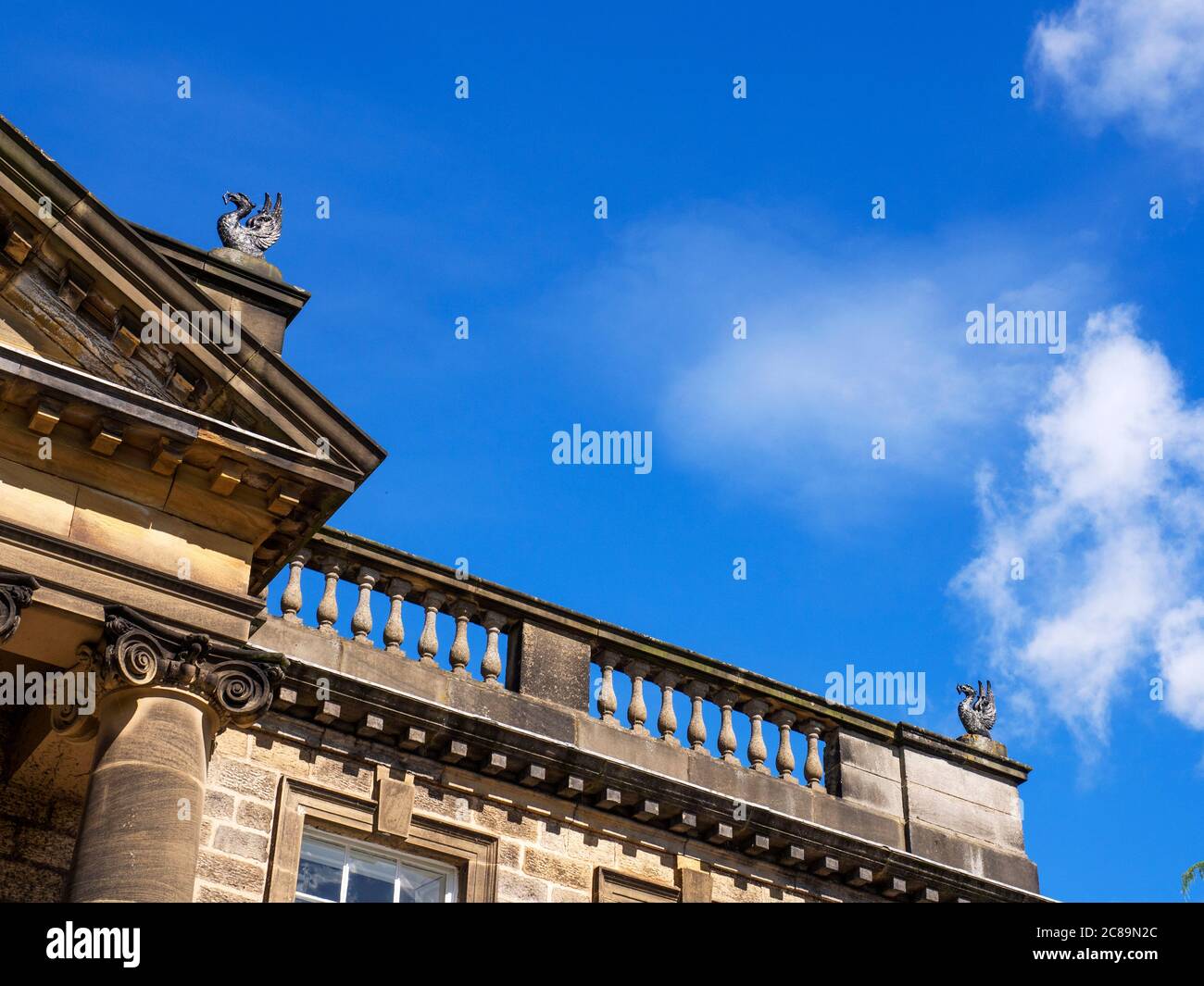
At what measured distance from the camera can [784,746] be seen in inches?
736

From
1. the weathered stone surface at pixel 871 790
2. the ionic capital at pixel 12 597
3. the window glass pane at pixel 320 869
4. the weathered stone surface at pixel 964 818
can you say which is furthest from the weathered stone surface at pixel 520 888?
the ionic capital at pixel 12 597

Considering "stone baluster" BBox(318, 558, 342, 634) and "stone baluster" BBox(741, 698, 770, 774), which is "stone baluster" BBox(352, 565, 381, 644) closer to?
"stone baluster" BBox(318, 558, 342, 634)

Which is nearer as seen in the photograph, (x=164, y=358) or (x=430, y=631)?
(x=164, y=358)

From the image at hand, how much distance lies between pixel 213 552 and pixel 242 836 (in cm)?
250

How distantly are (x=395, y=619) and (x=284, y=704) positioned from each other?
57.6 inches

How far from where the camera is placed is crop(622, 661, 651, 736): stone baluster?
1784cm

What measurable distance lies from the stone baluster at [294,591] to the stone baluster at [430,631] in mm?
1137

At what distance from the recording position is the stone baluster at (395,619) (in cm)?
1673

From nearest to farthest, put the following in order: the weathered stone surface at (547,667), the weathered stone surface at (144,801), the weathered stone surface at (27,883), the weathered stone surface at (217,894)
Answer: the weathered stone surface at (144,801), the weathered stone surface at (27,883), the weathered stone surface at (217,894), the weathered stone surface at (547,667)

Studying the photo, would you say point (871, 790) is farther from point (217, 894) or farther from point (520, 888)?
point (217, 894)

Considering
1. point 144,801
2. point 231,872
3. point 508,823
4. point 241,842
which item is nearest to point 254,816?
point 241,842

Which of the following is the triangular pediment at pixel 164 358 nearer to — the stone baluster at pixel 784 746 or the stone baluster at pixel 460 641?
the stone baluster at pixel 460 641
